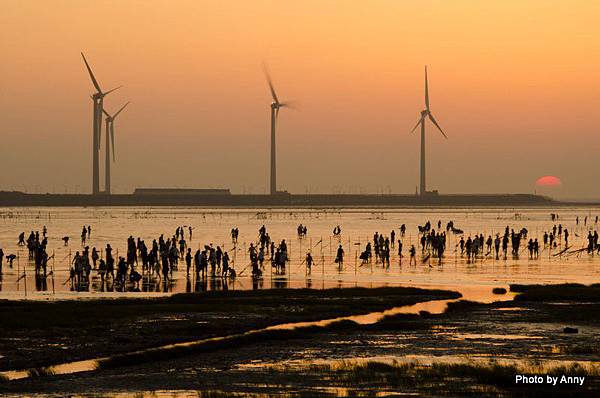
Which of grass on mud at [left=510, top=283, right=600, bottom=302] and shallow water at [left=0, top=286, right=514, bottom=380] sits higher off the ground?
grass on mud at [left=510, top=283, right=600, bottom=302]

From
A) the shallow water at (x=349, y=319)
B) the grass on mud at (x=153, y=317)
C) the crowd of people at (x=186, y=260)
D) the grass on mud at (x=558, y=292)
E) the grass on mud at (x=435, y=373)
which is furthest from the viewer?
the crowd of people at (x=186, y=260)

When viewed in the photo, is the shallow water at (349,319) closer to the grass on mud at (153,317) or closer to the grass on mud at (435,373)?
the grass on mud at (153,317)

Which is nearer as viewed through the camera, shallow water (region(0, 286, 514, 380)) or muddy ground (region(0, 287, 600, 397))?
muddy ground (region(0, 287, 600, 397))

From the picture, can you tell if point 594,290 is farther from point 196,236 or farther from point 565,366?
point 196,236

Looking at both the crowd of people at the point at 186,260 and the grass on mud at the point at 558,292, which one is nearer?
the grass on mud at the point at 558,292

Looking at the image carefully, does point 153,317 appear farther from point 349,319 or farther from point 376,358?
point 376,358

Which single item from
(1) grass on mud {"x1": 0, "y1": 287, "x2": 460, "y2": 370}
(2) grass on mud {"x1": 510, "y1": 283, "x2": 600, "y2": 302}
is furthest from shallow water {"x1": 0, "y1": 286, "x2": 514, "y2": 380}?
(2) grass on mud {"x1": 510, "y1": 283, "x2": 600, "y2": 302}

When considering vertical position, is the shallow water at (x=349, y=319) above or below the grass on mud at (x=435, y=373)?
below

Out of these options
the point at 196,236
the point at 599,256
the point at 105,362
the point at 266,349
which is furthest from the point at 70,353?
the point at 196,236

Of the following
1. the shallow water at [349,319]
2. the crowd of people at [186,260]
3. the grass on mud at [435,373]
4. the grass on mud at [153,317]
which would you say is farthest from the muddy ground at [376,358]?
the crowd of people at [186,260]

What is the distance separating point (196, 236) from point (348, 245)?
2946 cm

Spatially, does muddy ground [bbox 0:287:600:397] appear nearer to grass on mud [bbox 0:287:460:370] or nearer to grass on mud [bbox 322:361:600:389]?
grass on mud [bbox 322:361:600:389]

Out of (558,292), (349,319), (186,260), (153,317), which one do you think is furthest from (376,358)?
(186,260)

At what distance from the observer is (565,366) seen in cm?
2936
